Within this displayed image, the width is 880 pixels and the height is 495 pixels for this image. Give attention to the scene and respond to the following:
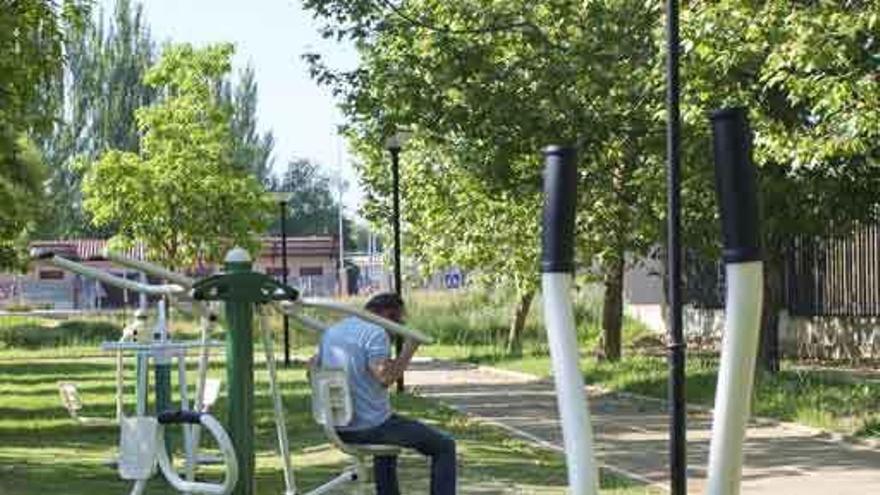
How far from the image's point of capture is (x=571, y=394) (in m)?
4.29

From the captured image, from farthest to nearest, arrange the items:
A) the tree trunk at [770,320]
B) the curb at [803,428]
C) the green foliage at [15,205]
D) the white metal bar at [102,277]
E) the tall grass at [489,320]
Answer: the tall grass at [489,320]
the tree trunk at [770,320]
the green foliage at [15,205]
the curb at [803,428]
the white metal bar at [102,277]

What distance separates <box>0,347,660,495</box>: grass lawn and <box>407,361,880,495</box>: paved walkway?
0.55m

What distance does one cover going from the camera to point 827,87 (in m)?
12.9

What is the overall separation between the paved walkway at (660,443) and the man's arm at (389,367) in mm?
3588

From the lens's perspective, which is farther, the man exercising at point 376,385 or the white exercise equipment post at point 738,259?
the man exercising at point 376,385

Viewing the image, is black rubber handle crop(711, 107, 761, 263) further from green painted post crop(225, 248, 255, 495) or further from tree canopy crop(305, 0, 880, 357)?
tree canopy crop(305, 0, 880, 357)

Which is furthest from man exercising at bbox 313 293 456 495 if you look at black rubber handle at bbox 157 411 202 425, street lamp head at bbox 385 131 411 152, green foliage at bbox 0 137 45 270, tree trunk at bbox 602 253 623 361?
tree trunk at bbox 602 253 623 361

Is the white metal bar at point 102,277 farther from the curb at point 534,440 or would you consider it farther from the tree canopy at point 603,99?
the tree canopy at point 603,99

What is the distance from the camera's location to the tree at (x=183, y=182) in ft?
142

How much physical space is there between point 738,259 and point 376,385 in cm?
554

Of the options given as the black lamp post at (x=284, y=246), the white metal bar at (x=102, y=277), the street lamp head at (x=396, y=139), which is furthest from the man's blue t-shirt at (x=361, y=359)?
the black lamp post at (x=284, y=246)

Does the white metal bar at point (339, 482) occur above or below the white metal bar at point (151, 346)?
below

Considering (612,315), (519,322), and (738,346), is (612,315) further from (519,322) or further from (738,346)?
(738,346)

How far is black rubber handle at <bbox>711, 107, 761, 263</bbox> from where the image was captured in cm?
399
